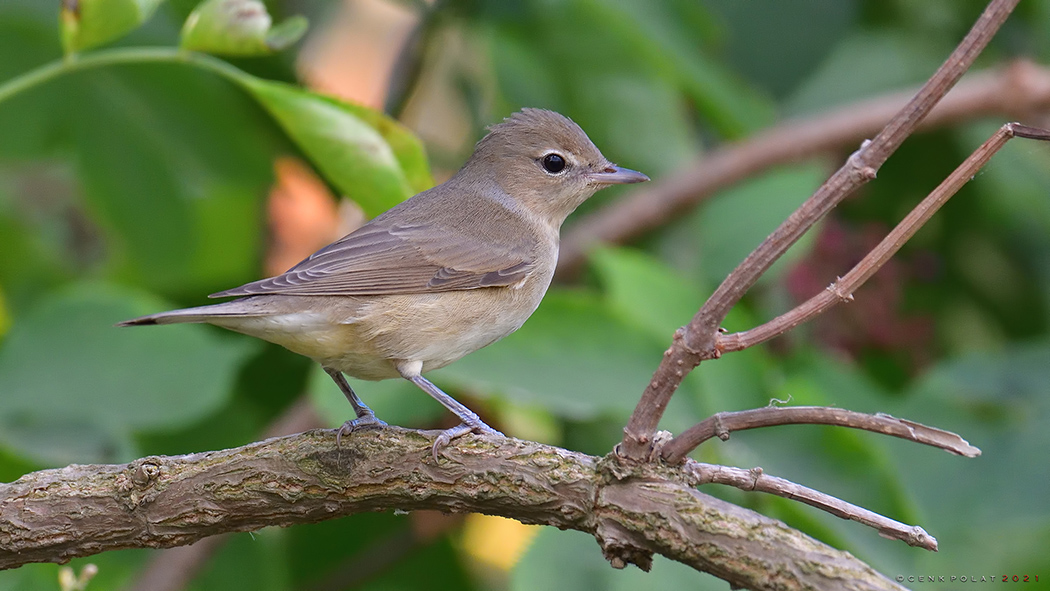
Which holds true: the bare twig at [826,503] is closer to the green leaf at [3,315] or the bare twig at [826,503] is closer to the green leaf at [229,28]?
the green leaf at [229,28]

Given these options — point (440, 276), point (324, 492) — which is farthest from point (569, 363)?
point (324, 492)

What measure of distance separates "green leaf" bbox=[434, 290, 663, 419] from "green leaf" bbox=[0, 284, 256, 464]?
971 mm

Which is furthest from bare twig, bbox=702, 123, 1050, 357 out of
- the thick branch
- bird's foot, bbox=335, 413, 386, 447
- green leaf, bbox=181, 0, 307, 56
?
green leaf, bbox=181, 0, 307, 56

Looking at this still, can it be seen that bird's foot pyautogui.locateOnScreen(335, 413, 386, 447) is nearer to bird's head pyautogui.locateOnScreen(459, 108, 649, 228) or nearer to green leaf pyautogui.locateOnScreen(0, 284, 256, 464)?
green leaf pyautogui.locateOnScreen(0, 284, 256, 464)

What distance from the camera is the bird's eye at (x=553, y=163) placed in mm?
4082

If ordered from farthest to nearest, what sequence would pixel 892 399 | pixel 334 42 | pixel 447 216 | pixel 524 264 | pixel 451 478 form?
pixel 334 42
pixel 892 399
pixel 447 216
pixel 524 264
pixel 451 478

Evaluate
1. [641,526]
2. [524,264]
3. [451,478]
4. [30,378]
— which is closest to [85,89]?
[30,378]

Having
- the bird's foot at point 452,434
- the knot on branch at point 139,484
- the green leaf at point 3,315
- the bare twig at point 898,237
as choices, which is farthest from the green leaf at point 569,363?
the green leaf at point 3,315

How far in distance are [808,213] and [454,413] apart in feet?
4.88

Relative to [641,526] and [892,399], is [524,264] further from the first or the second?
[892,399]

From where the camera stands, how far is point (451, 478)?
2.53m

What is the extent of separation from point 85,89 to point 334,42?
343 centimetres

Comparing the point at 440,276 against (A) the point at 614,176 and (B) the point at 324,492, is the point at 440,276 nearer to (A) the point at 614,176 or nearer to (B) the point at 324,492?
(A) the point at 614,176

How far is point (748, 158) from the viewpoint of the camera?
203 inches
